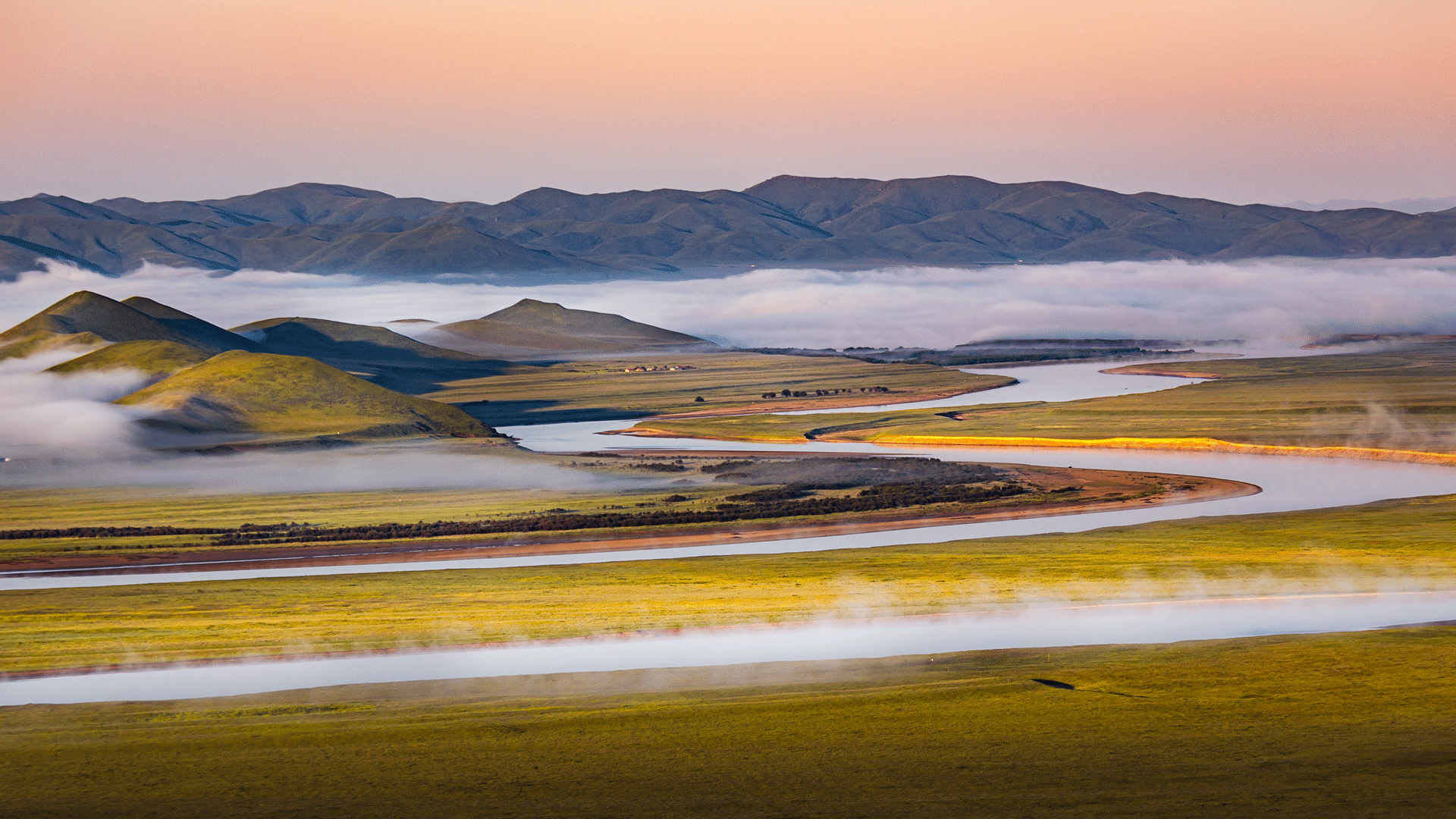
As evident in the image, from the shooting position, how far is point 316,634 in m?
36.8

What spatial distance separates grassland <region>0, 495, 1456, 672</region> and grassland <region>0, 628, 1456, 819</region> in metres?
7.33

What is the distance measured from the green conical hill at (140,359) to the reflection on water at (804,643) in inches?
4262

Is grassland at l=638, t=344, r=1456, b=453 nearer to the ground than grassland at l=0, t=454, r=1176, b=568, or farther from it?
farther from it

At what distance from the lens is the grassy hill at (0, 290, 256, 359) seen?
153 m

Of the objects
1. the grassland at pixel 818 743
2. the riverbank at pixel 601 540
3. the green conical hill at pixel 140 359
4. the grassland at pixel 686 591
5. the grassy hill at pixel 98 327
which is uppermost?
the grassy hill at pixel 98 327

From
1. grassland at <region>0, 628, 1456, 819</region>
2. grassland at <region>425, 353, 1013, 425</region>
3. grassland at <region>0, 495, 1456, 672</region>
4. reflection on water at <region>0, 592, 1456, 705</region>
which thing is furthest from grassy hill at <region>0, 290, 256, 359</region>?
grassland at <region>0, 628, 1456, 819</region>

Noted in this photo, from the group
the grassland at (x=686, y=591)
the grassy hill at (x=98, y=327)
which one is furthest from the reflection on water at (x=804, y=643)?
the grassy hill at (x=98, y=327)

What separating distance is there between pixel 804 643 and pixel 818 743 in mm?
11730

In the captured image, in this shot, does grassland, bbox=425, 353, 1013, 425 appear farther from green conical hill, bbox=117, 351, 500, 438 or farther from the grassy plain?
the grassy plain

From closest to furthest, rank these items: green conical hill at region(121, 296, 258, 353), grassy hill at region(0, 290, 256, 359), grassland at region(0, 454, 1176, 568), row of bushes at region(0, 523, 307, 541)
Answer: grassland at region(0, 454, 1176, 568) < row of bushes at region(0, 523, 307, 541) < grassy hill at region(0, 290, 256, 359) < green conical hill at region(121, 296, 258, 353)

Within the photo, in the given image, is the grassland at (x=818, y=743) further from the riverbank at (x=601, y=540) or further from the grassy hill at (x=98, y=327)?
the grassy hill at (x=98, y=327)

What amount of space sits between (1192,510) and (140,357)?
363 ft

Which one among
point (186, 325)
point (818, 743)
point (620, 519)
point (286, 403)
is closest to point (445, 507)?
point (620, 519)

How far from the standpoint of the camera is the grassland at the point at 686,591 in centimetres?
3684
